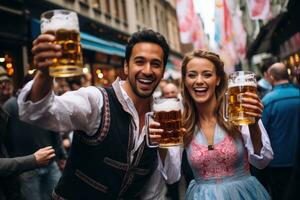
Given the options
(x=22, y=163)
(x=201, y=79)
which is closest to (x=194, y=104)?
(x=201, y=79)

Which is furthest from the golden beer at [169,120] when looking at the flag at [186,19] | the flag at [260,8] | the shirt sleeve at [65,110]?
the flag at [186,19]

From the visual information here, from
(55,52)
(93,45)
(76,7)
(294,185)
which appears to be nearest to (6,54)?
(93,45)

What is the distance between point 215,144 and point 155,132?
0.76m

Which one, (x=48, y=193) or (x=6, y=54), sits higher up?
(x=6, y=54)

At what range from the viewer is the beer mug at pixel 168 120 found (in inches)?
93.5

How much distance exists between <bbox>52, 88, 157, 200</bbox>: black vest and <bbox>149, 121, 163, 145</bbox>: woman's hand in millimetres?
258

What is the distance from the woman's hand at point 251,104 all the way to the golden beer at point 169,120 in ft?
1.28

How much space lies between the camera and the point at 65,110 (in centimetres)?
214

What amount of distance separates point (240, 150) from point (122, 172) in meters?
0.89

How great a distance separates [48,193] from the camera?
506 cm

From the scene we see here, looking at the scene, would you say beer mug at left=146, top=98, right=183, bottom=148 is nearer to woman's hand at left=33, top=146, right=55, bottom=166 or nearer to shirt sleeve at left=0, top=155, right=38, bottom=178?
woman's hand at left=33, top=146, right=55, bottom=166

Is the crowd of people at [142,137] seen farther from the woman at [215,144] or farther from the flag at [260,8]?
the flag at [260,8]

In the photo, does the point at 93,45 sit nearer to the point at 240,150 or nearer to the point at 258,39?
the point at 258,39

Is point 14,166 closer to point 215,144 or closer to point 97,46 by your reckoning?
point 215,144
